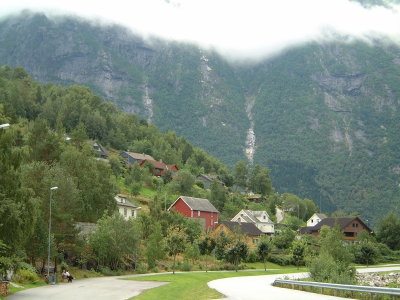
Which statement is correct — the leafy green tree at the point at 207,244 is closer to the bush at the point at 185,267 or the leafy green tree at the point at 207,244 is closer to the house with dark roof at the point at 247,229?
the bush at the point at 185,267

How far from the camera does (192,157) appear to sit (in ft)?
638

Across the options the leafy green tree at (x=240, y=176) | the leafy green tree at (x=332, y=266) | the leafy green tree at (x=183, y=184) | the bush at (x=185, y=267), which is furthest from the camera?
the leafy green tree at (x=240, y=176)

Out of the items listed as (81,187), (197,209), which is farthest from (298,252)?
(81,187)

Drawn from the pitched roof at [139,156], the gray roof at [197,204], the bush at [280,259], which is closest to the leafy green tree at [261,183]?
the pitched roof at [139,156]

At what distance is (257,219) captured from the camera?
138 metres

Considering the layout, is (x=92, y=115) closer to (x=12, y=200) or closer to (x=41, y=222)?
(x=41, y=222)

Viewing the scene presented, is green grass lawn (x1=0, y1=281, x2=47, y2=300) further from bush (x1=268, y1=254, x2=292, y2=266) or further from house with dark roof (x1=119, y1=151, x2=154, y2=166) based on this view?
house with dark roof (x1=119, y1=151, x2=154, y2=166)

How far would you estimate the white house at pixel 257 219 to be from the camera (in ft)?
443

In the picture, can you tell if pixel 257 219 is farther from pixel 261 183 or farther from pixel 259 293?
pixel 259 293

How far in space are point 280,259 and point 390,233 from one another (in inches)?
1777

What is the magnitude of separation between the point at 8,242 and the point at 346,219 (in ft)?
383

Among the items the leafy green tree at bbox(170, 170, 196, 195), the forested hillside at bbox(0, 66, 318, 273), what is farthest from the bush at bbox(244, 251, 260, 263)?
the leafy green tree at bbox(170, 170, 196, 195)

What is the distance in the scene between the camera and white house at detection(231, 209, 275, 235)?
134875 mm

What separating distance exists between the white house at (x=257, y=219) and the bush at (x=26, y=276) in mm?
88552
